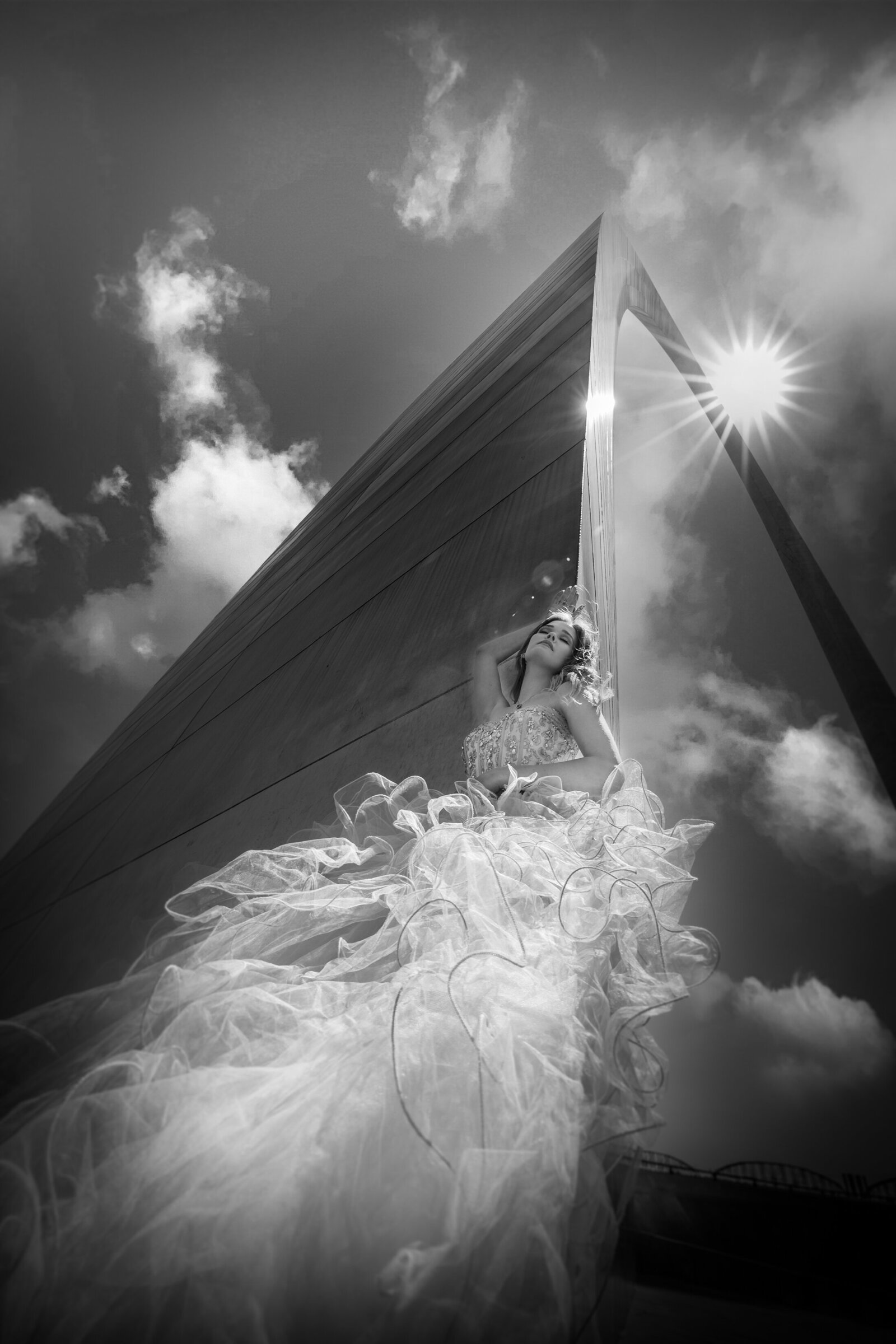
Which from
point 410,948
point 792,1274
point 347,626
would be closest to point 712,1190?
point 792,1274

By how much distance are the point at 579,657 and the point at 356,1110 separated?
5.31ft

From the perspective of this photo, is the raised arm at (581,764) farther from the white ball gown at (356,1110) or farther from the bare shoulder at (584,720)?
the white ball gown at (356,1110)

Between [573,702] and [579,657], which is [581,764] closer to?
[573,702]

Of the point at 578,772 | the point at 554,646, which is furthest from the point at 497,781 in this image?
the point at 554,646

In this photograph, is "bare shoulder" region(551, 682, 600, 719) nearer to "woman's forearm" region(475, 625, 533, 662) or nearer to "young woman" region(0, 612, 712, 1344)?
"woman's forearm" region(475, 625, 533, 662)

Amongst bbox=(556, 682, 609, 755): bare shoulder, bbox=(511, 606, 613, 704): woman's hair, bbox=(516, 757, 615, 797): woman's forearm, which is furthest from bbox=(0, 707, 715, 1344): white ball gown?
bbox=(511, 606, 613, 704): woman's hair

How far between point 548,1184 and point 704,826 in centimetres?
75

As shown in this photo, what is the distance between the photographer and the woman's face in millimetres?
2059

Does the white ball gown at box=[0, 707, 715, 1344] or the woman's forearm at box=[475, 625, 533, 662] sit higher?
the woman's forearm at box=[475, 625, 533, 662]

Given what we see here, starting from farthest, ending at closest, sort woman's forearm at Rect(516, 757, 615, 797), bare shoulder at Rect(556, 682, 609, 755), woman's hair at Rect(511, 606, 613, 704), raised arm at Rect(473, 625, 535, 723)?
raised arm at Rect(473, 625, 535, 723) < woman's hair at Rect(511, 606, 613, 704) < bare shoulder at Rect(556, 682, 609, 755) < woman's forearm at Rect(516, 757, 615, 797)

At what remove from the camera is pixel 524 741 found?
1.86m

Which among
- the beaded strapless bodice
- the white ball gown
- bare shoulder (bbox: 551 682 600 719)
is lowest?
the white ball gown

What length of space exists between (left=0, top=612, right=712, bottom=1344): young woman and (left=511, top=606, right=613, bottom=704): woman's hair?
0.95 meters

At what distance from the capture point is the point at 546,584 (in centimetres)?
250
